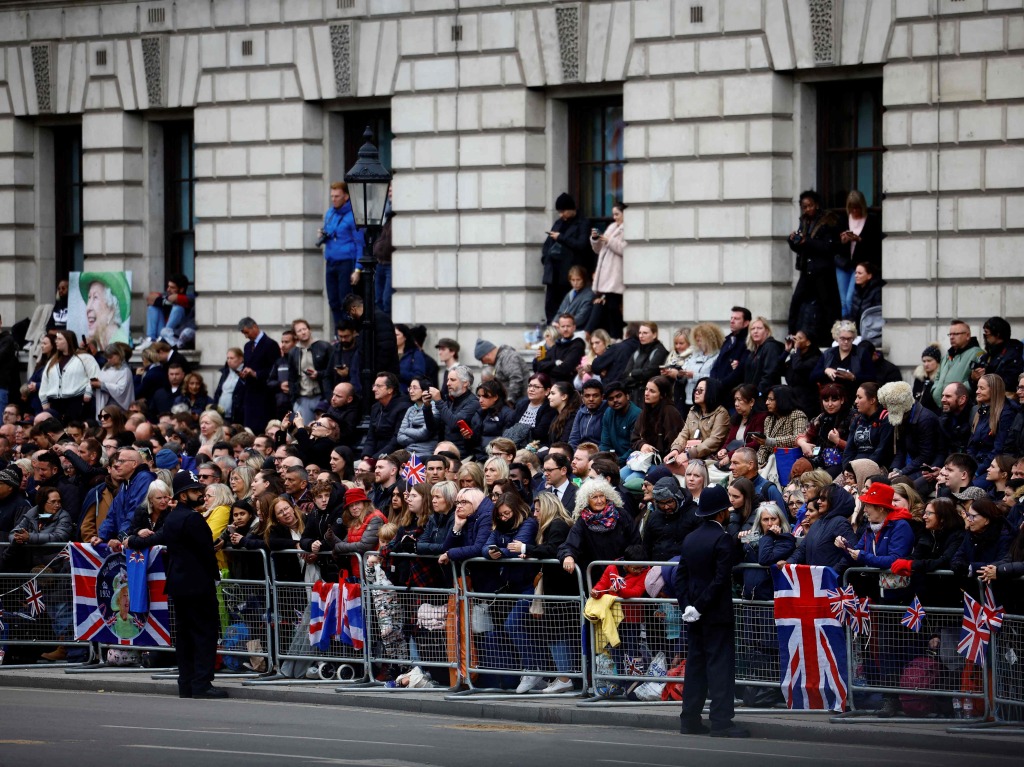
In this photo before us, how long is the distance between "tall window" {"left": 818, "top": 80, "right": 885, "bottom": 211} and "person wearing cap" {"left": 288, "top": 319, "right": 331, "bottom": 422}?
6.38m

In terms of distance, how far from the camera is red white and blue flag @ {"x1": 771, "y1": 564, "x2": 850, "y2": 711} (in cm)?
1544

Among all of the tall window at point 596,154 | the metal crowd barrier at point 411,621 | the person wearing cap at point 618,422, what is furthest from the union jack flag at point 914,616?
the tall window at point 596,154

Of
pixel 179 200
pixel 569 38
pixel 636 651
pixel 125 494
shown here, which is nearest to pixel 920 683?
pixel 636 651

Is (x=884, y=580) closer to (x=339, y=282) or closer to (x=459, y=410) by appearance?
(x=459, y=410)

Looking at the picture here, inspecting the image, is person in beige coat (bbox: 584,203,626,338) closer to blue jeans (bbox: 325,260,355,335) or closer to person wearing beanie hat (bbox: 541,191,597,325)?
person wearing beanie hat (bbox: 541,191,597,325)

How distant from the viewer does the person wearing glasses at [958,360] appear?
65.5ft

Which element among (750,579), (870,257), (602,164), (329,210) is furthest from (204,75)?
(750,579)

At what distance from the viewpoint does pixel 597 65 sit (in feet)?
83.1

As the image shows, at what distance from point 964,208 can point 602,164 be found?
5569mm

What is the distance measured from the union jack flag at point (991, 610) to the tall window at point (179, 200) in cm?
1786

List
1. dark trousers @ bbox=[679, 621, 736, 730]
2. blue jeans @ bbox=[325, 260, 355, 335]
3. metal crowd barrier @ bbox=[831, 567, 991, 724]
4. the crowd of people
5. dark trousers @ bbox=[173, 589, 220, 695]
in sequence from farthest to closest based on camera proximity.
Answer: blue jeans @ bbox=[325, 260, 355, 335]
dark trousers @ bbox=[173, 589, 220, 695]
the crowd of people
dark trousers @ bbox=[679, 621, 736, 730]
metal crowd barrier @ bbox=[831, 567, 991, 724]

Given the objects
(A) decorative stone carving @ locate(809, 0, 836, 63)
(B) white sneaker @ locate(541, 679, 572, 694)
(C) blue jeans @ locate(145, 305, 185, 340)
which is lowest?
(B) white sneaker @ locate(541, 679, 572, 694)

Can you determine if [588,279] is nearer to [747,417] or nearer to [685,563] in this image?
[747,417]

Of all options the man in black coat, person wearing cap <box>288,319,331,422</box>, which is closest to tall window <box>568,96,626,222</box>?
person wearing cap <box>288,319,331,422</box>
